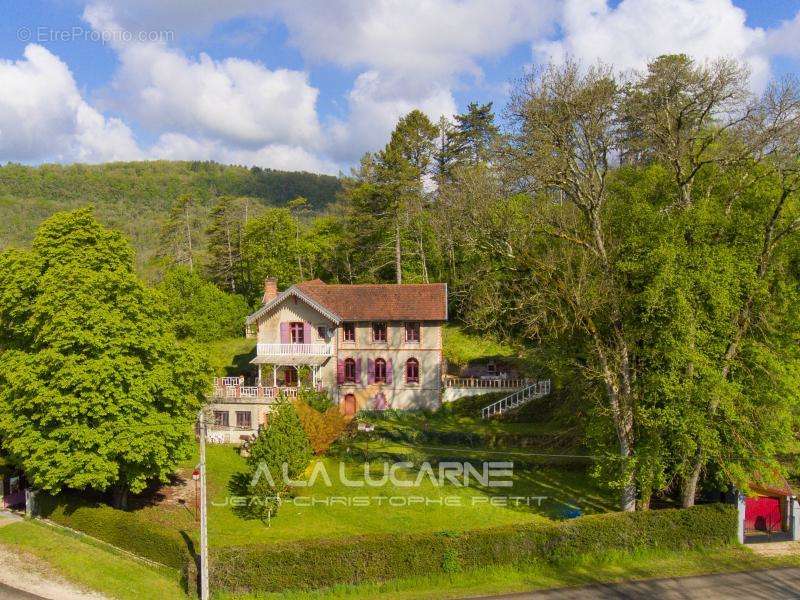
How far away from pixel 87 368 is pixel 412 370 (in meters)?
20.1

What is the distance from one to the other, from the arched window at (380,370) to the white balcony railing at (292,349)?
326 cm

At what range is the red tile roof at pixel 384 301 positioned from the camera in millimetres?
37250

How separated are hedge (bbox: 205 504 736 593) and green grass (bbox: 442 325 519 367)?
21562 millimetres

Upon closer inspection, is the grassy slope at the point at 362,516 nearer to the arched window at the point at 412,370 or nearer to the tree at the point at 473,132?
the arched window at the point at 412,370

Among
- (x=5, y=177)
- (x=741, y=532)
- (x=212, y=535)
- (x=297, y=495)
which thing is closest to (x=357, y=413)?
(x=297, y=495)

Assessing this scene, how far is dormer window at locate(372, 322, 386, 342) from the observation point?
3775 cm

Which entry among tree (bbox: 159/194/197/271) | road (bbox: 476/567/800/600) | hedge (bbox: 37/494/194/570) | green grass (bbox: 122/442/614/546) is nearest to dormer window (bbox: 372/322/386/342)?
green grass (bbox: 122/442/614/546)

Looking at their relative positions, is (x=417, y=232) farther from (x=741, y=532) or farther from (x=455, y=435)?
(x=741, y=532)

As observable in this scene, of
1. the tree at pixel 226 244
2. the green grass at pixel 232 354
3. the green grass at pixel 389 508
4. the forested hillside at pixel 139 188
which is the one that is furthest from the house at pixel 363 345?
the forested hillside at pixel 139 188

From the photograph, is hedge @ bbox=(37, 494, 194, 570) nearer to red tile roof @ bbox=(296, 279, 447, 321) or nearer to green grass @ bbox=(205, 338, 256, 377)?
green grass @ bbox=(205, 338, 256, 377)

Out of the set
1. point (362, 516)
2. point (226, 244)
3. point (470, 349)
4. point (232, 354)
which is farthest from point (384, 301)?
point (226, 244)

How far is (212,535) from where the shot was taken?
71.9ft

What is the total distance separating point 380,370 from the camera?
124ft

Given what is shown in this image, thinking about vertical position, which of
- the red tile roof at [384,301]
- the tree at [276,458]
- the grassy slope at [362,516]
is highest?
the red tile roof at [384,301]
